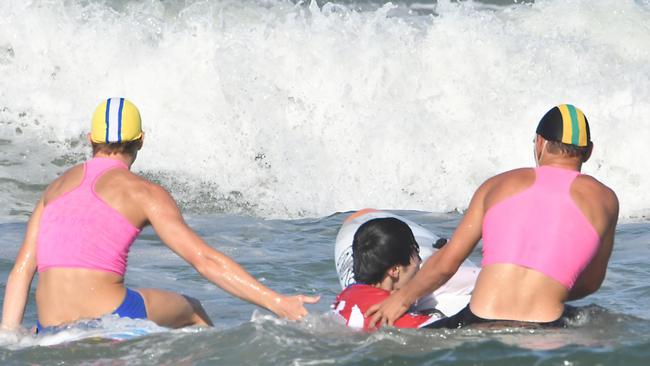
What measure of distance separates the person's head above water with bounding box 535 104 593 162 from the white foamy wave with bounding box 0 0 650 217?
625 centimetres

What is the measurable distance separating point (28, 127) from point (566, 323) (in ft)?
31.8

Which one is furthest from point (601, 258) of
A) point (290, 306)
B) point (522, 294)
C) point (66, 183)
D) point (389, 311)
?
point (66, 183)

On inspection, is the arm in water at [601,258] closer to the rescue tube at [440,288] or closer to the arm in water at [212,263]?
the rescue tube at [440,288]

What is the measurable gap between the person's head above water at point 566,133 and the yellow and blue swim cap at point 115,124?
6.96 feet

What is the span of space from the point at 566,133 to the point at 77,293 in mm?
2587

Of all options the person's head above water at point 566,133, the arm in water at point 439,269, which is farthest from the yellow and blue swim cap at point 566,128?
the arm in water at point 439,269

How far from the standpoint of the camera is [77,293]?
230 inches

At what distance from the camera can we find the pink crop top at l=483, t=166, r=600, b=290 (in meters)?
5.65

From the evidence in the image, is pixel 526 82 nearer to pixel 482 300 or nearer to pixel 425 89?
pixel 425 89

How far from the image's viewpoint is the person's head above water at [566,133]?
582cm

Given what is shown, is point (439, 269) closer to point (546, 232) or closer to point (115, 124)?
point (546, 232)

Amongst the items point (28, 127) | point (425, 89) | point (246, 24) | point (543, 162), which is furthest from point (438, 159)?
point (543, 162)

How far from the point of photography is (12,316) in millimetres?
6000

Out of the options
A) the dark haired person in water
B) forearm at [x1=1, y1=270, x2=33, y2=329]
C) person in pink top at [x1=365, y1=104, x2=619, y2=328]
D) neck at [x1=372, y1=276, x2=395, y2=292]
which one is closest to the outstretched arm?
forearm at [x1=1, y1=270, x2=33, y2=329]
